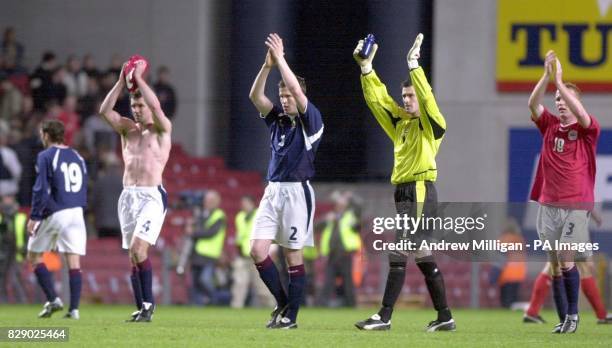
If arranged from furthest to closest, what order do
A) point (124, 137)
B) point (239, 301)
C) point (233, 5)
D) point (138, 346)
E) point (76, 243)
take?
1. point (233, 5)
2. point (239, 301)
3. point (76, 243)
4. point (124, 137)
5. point (138, 346)

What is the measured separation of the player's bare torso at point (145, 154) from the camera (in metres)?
12.1

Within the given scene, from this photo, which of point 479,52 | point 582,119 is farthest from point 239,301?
point 582,119

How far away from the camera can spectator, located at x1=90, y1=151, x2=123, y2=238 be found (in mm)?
20391

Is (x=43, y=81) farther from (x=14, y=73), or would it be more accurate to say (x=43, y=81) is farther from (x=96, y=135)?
(x=96, y=135)

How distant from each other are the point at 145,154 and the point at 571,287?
400cm

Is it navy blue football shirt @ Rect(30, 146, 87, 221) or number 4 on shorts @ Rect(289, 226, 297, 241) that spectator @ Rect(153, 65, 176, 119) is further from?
number 4 on shorts @ Rect(289, 226, 297, 241)

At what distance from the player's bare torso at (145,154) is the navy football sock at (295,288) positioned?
1771 mm

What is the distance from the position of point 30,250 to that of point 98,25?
11.9 metres

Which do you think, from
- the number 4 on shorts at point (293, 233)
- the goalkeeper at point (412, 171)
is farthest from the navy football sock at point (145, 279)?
the goalkeeper at point (412, 171)

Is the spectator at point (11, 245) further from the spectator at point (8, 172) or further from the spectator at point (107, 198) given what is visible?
the spectator at point (107, 198)

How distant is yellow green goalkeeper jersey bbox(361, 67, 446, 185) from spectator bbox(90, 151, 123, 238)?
32.2ft

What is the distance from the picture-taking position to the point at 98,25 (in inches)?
979

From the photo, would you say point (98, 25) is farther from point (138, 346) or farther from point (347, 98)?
point (138, 346)

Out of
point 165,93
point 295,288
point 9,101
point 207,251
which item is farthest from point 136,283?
point 9,101
